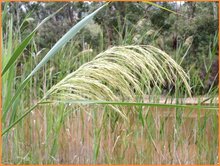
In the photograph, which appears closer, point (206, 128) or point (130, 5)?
point (206, 128)

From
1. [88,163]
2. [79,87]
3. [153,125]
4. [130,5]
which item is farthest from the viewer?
[130,5]

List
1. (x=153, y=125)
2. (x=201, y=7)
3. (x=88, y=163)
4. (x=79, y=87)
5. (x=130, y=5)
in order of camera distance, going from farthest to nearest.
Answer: (x=201, y=7) < (x=130, y=5) < (x=88, y=163) < (x=153, y=125) < (x=79, y=87)

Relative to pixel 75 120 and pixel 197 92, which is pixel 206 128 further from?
pixel 75 120

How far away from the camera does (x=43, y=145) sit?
2.34m

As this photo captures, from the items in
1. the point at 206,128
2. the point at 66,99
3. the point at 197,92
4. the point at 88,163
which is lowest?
the point at 88,163

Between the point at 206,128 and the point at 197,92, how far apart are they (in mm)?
274

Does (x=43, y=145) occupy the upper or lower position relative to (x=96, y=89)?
lower

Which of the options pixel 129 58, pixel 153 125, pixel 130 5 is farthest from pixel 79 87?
pixel 130 5

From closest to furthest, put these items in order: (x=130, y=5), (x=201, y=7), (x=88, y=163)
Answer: (x=88, y=163)
(x=130, y=5)
(x=201, y=7)

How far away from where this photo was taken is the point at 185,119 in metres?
2.28

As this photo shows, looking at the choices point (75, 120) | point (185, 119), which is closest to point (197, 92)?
point (185, 119)

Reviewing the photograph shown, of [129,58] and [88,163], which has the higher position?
[129,58]

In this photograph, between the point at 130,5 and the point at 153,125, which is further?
the point at 130,5

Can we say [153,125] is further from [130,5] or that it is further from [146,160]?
[130,5]
